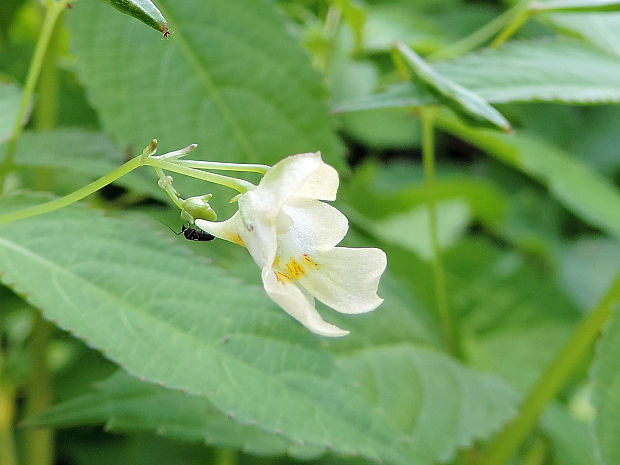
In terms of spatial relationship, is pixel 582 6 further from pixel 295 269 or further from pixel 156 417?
pixel 156 417

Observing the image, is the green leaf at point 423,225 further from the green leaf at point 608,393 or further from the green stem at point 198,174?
the green stem at point 198,174

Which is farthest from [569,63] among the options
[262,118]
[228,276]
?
[228,276]

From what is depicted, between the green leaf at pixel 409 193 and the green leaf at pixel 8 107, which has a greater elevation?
the green leaf at pixel 8 107

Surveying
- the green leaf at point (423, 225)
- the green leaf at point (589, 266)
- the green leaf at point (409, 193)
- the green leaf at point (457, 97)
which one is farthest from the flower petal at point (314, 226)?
the green leaf at point (589, 266)

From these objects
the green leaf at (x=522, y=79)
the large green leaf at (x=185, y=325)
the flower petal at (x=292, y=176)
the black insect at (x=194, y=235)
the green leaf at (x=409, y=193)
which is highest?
the flower petal at (x=292, y=176)

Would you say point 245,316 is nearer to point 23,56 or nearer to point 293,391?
point 293,391

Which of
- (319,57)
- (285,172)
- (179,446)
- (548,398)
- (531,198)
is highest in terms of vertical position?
(285,172)
